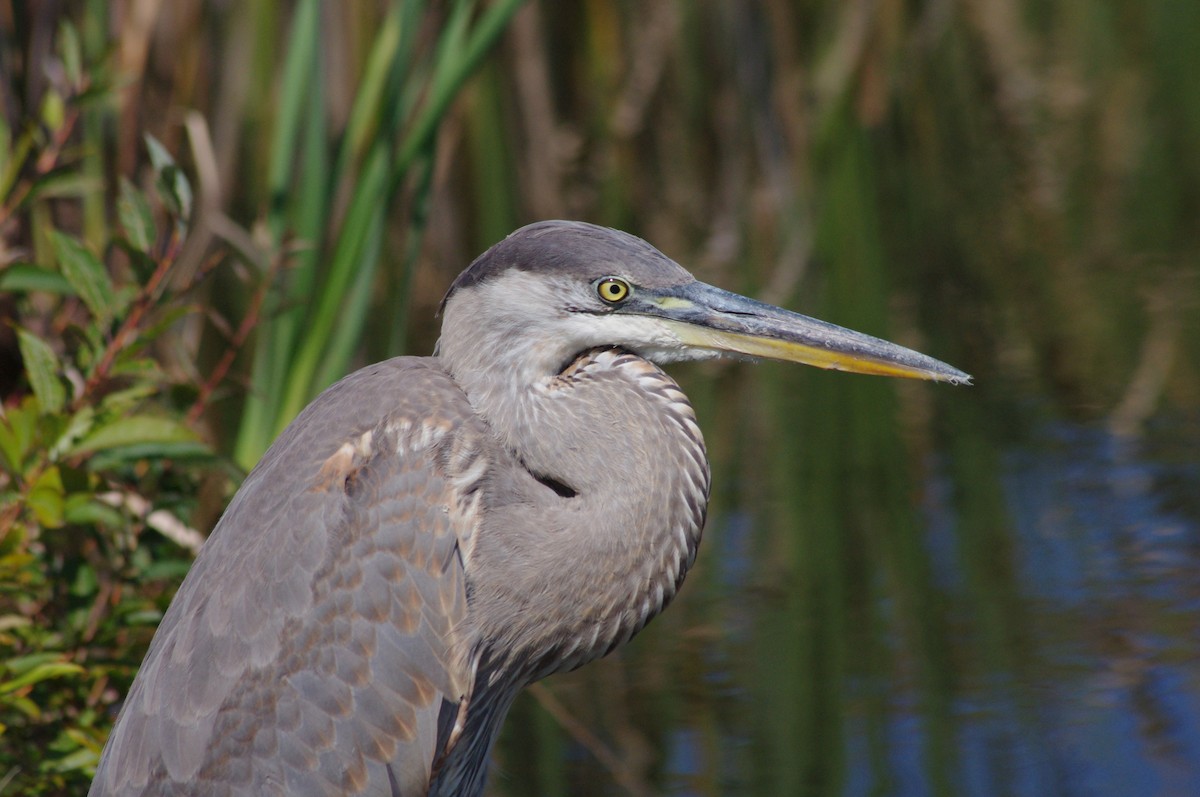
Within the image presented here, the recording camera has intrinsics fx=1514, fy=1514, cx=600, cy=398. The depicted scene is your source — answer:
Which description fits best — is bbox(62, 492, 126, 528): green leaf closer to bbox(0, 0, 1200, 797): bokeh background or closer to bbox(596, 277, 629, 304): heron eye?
bbox(0, 0, 1200, 797): bokeh background

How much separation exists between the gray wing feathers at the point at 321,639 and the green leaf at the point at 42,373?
0.45 metres

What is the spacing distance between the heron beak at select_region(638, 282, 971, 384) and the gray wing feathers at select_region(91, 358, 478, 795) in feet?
1.50

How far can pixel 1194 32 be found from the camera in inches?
375

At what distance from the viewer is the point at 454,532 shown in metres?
2.72

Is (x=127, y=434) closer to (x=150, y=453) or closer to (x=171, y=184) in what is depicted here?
(x=150, y=453)

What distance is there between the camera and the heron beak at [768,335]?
2791 millimetres

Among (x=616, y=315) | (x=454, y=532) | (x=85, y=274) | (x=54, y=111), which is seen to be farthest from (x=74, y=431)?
(x=616, y=315)

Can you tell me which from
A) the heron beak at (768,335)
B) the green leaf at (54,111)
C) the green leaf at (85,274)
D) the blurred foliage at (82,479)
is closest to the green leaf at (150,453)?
the blurred foliage at (82,479)

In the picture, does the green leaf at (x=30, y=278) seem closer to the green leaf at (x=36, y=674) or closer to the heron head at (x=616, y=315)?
the green leaf at (x=36, y=674)

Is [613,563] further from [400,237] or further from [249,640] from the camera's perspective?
[400,237]

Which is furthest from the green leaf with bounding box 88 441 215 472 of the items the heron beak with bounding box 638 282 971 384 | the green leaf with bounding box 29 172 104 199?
the heron beak with bounding box 638 282 971 384

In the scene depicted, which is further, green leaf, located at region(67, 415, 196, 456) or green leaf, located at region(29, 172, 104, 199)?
green leaf, located at region(29, 172, 104, 199)

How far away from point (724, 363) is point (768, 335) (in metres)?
4.02

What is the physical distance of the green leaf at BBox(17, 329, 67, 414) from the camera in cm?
286
